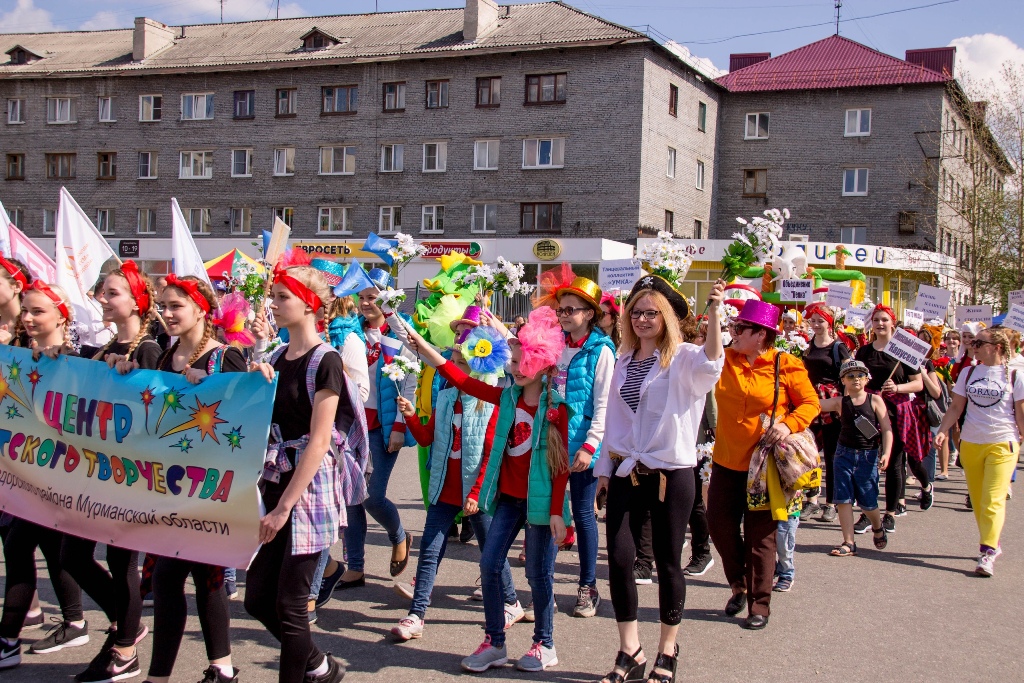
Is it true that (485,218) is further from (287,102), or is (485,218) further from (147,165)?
(147,165)

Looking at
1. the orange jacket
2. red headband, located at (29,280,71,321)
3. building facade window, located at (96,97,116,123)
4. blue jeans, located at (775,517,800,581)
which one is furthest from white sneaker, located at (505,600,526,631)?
building facade window, located at (96,97,116,123)

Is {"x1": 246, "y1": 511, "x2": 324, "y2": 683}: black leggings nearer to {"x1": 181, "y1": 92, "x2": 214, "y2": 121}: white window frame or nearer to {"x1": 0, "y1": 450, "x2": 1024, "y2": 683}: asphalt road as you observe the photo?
{"x1": 0, "y1": 450, "x2": 1024, "y2": 683}: asphalt road

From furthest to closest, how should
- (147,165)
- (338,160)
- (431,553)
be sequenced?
(147,165)
(338,160)
(431,553)

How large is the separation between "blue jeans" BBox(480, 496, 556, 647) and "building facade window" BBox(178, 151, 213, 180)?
43496 millimetres

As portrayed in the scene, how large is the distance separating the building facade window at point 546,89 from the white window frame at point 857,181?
45.1ft

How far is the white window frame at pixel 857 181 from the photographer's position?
43969 millimetres

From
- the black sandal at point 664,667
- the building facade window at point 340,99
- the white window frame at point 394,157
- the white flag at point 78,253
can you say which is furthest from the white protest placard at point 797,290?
the building facade window at point 340,99

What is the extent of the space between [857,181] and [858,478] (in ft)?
128

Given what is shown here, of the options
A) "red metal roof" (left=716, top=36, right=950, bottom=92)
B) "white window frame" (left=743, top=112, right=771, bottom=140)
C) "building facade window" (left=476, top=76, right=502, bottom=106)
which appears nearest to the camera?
"building facade window" (left=476, top=76, right=502, bottom=106)

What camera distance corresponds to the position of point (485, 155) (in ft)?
136

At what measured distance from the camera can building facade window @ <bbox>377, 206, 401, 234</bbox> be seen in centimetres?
4278

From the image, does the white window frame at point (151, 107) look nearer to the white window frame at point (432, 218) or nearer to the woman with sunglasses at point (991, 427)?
the white window frame at point (432, 218)

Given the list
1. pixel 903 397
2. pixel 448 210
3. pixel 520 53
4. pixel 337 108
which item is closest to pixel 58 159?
pixel 337 108

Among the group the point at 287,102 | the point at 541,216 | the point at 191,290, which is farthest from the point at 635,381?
the point at 287,102
